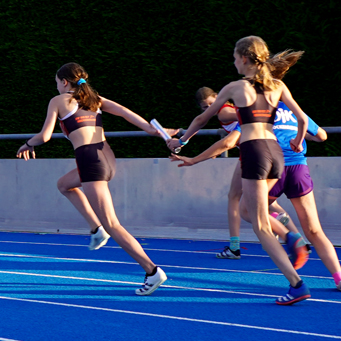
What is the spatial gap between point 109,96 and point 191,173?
2567 mm

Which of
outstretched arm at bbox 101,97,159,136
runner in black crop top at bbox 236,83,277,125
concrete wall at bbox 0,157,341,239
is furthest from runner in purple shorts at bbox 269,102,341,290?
concrete wall at bbox 0,157,341,239

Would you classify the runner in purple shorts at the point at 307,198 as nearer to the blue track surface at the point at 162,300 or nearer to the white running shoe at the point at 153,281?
the blue track surface at the point at 162,300

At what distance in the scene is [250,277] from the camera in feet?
21.9

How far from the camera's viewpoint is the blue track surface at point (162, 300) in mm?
4602

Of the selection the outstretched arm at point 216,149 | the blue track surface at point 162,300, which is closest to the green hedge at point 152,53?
the blue track surface at point 162,300

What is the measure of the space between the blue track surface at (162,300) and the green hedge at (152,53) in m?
3.09

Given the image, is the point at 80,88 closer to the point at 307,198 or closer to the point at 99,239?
the point at 99,239

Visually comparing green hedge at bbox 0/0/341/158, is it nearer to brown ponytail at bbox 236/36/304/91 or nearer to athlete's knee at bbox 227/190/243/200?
athlete's knee at bbox 227/190/243/200

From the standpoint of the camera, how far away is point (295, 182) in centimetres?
573

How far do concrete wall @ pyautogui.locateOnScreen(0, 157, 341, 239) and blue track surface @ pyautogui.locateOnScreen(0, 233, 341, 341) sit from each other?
1409mm

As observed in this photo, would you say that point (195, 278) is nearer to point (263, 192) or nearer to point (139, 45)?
point (263, 192)

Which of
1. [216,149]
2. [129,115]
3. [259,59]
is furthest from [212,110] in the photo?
[216,149]

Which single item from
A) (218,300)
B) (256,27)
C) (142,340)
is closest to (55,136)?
(256,27)

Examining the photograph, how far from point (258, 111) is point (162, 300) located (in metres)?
1.74
